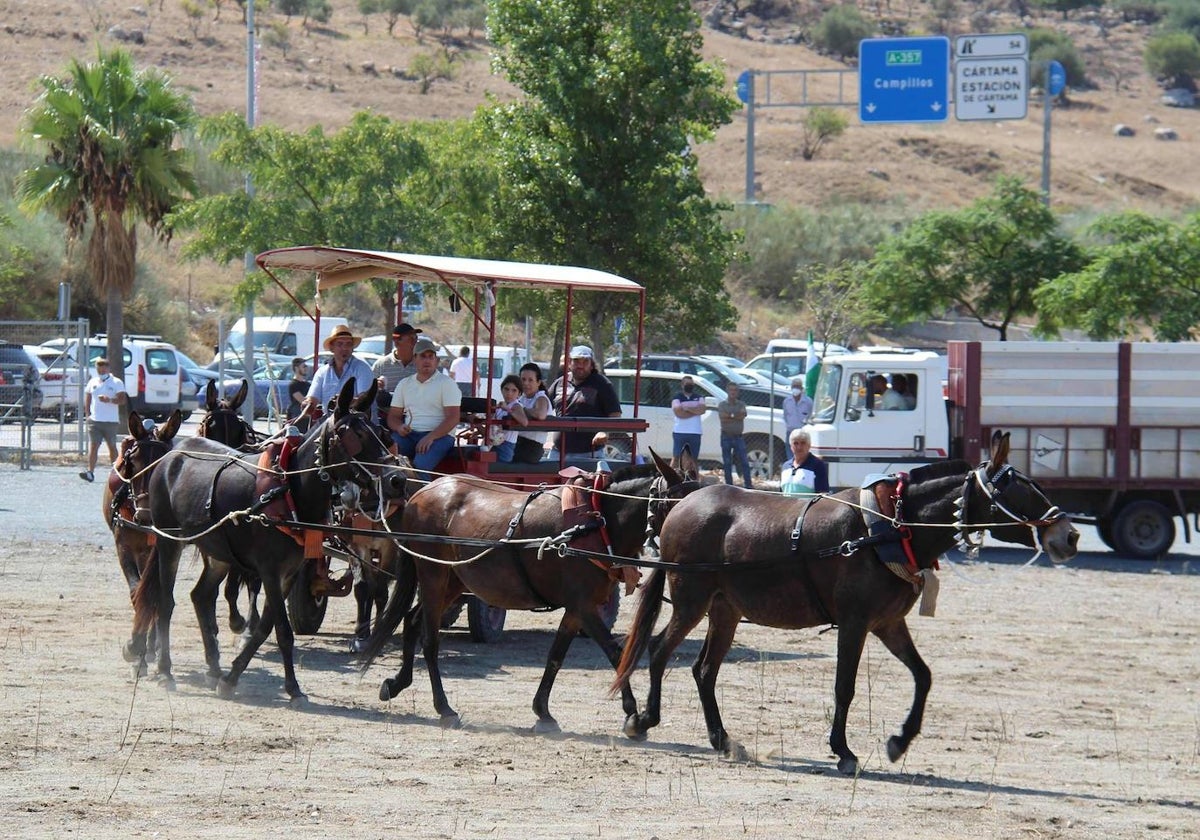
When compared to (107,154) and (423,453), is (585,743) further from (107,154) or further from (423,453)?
(107,154)

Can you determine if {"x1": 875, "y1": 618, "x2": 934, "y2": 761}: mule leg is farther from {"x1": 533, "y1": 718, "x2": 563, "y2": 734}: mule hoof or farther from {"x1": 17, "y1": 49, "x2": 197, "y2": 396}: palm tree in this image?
{"x1": 17, "y1": 49, "x2": 197, "y2": 396}: palm tree

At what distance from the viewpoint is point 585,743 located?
952cm

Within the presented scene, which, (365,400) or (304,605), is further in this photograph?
(304,605)

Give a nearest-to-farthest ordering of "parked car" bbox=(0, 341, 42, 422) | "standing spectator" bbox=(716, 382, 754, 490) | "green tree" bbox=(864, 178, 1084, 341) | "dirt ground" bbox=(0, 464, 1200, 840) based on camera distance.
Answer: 1. "dirt ground" bbox=(0, 464, 1200, 840)
2. "standing spectator" bbox=(716, 382, 754, 490)
3. "parked car" bbox=(0, 341, 42, 422)
4. "green tree" bbox=(864, 178, 1084, 341)

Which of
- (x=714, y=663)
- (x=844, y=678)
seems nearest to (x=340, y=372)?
(x=714, y=663)

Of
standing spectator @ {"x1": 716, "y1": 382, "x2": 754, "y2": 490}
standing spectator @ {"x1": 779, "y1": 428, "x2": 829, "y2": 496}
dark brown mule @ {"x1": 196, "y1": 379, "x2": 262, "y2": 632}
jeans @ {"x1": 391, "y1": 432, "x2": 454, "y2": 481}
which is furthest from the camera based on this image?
standing spectator @ {"x1": 716, "y1": 382, "x2": 754, "y2": 490}

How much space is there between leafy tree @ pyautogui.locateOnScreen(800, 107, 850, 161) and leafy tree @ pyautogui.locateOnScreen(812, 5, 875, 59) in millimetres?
16408

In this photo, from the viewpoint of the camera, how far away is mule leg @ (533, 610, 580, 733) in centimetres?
980

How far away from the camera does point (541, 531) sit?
1020 centimetres

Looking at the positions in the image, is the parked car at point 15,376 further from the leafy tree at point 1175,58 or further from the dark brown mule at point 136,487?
the leafy tree at point 1175,58

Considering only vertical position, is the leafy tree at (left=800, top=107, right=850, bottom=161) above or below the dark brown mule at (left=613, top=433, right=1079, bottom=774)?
above

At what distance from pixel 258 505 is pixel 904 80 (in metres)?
29.4

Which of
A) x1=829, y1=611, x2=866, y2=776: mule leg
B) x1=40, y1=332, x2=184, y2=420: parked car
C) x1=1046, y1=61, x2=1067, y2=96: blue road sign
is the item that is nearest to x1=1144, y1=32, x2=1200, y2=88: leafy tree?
x1=1046, y1=61, x2=1067, y2=96: blue road sign

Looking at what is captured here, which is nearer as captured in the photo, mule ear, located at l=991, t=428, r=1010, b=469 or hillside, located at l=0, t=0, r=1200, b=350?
mule ear, located at l=991, t=428, r=1010, b=469
